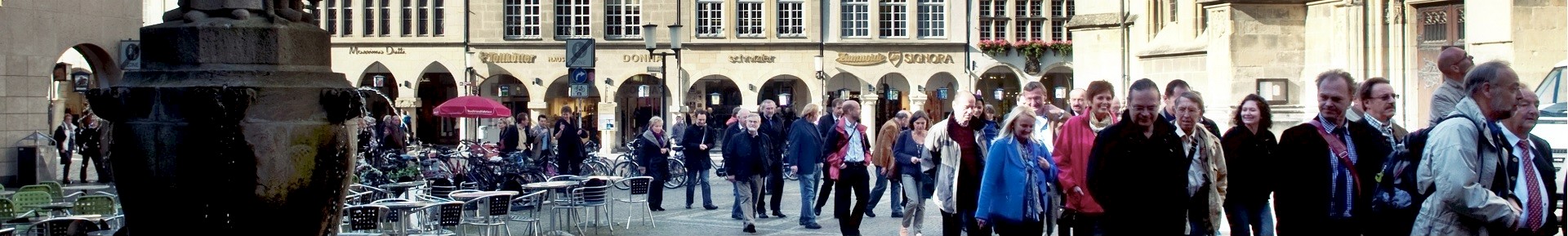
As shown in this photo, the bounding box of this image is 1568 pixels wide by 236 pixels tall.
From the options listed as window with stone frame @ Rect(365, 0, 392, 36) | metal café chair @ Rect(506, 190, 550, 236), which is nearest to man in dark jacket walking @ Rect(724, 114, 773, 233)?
metal café chair @ Rect(506, 190, 550, 236)

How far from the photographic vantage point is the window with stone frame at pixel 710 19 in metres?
41.2

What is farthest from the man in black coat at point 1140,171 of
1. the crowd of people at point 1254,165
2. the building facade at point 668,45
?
the building facade at point 668,45

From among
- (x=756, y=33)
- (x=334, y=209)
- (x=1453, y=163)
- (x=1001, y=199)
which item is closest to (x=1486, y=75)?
(x=1453, y=163)

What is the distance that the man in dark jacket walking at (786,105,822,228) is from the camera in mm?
12688

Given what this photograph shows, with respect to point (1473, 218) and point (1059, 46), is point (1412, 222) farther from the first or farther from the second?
point (1059, 46)

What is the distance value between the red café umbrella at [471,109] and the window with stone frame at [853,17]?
36.4 ft

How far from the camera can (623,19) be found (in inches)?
1619

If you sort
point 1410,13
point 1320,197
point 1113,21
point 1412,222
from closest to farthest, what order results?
point 1412,222
point 1320,197
point 1410,13
point 1113,21

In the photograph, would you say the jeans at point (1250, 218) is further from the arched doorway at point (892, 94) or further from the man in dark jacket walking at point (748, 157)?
the arched doorway at point (892, 94)

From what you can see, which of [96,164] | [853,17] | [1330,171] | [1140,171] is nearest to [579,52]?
[96,164]

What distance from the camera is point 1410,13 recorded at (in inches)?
686

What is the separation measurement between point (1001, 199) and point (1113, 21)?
640 inches

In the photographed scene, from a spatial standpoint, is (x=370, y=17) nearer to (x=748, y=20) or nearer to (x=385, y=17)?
(x=385, y=17)

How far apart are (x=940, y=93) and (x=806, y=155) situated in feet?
95.9
